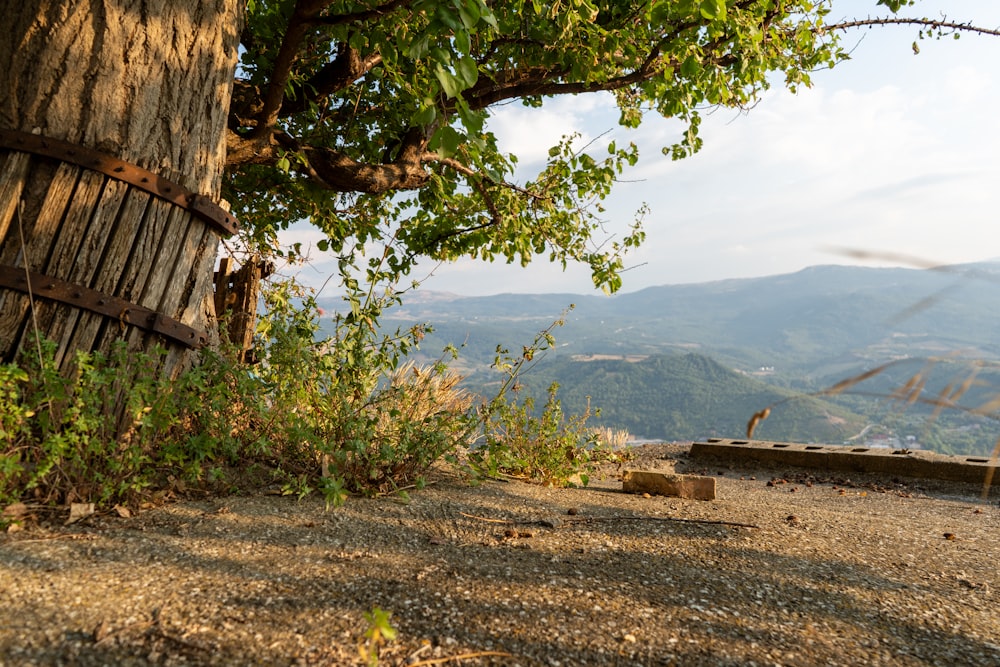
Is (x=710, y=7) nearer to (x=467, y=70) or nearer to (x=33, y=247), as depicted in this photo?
(x=467, y=70)

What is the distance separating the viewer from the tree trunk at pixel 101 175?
3.12m

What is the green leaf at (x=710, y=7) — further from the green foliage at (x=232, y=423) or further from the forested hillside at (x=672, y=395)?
the forested hillside at (x=672, y=395)

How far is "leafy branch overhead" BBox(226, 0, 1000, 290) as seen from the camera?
183 inches

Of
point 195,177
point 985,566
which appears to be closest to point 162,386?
point 195,177

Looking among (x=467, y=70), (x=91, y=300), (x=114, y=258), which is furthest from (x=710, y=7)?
(x=91, y=300)

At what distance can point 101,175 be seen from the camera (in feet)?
10.6

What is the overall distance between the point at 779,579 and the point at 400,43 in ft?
9.99

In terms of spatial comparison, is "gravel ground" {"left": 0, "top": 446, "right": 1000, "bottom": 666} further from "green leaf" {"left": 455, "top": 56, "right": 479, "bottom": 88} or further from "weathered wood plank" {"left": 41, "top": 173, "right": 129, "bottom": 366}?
"green leaf" {"left": 455, "top": 56, "right": 479, "bottom": 88}

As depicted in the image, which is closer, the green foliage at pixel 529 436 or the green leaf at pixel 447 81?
the green leaf at pixel 447 81

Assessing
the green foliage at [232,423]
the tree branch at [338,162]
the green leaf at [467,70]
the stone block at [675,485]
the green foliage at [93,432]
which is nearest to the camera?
the green leaf at [467,70]

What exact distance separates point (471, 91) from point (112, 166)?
367 cm

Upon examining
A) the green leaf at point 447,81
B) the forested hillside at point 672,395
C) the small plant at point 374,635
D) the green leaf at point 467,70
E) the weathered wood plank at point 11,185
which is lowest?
the small plant at point 374,635

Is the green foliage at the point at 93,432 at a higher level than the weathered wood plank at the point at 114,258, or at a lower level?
lower

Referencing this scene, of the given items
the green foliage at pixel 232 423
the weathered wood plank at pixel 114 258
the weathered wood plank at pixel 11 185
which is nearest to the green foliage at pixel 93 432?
the green foliage at pixel 232 423
